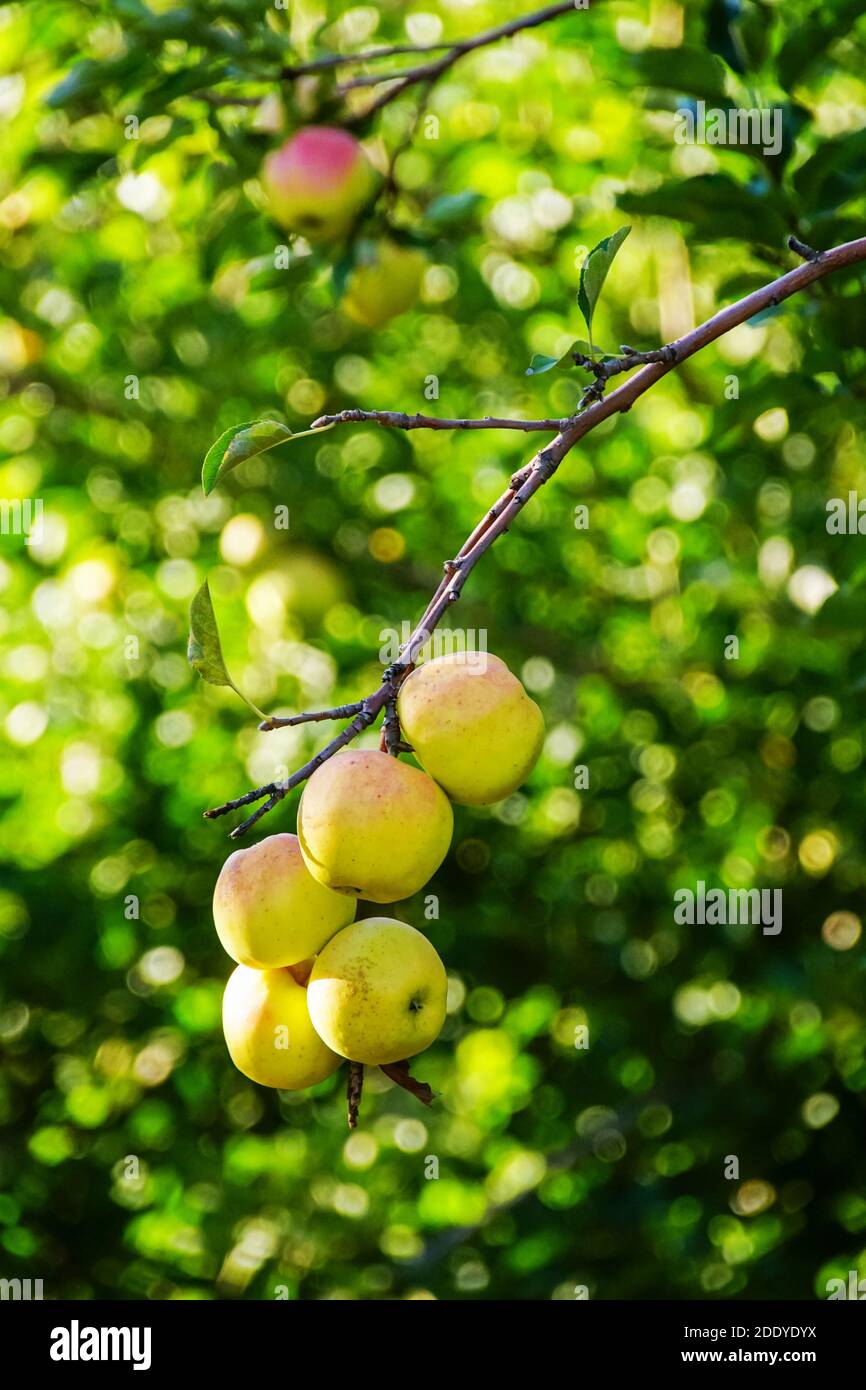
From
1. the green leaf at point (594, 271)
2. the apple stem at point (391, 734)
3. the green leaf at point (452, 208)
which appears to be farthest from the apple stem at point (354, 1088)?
the green leaf at point (452, 208)

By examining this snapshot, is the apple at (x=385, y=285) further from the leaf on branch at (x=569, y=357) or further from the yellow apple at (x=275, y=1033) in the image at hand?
the yellow apple at (x=275, y=1033)

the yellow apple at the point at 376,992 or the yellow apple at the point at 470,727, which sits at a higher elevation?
the yellow apple at the point at 470,727

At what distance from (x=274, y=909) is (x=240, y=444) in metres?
0.39

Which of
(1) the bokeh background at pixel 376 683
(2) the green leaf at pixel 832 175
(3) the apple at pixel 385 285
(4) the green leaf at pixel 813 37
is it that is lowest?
(1) the bokeh background at pixel 376 683

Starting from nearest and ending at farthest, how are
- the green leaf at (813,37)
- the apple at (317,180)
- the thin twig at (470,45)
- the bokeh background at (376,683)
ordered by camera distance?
1. the green leaf at (813,37)
2. the thin twig at (470,45)
3. the apple at (317,180)
4. the bokeh background at (376,683)

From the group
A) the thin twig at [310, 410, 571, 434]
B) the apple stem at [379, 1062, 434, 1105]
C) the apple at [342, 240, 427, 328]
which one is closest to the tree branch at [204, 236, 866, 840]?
the thin twig at [310, 410, 571, 434]

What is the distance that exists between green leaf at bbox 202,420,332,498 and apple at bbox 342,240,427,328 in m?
1.26

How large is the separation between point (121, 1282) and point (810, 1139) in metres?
1.35

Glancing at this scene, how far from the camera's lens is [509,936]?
266 centimetres

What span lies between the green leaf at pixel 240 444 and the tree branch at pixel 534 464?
6 cm

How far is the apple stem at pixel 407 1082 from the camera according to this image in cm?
110

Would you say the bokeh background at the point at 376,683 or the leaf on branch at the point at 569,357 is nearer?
the leaf on branch at the point at 569,357

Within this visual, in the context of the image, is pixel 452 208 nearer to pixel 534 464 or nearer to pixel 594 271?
pixel 594 271

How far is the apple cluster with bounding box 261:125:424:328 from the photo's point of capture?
84.2 inches
